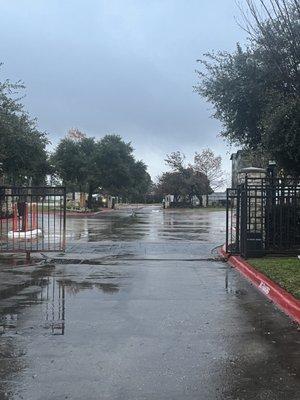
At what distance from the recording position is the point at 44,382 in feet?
16.5

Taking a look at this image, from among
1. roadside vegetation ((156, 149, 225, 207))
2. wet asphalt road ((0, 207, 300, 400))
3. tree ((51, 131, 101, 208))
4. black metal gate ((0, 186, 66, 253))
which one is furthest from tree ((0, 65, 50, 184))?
roadside vegetation ((156, 149, 225, 207))

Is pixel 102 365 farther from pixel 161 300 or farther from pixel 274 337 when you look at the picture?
pixel 161 300

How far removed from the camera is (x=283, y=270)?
1140cm

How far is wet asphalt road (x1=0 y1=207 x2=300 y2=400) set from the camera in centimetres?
493

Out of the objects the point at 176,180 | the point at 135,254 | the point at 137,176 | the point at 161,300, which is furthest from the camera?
the point at 176,180

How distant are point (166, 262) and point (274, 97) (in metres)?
5.02

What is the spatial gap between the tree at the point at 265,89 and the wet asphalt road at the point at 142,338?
3.79 m

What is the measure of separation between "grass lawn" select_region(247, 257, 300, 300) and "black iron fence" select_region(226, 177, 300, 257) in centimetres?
58

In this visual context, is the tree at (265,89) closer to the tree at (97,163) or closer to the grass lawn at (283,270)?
the grass lawn at (283,270)

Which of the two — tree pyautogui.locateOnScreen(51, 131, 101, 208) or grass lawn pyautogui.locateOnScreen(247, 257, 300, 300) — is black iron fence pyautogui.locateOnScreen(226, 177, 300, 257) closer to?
grass lawn pyautogui.locateOnScreen(247, 257, 300, 300)

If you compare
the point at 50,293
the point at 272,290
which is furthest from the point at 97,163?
the point at 272,290

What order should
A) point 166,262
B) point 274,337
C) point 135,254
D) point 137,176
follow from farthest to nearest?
1. point 137,176
2. point 135,254
3. point 166,262
4. point 274,337

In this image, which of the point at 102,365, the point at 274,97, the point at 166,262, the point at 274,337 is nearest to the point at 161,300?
the point at 274,337

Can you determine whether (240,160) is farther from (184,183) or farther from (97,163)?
(184,183)
